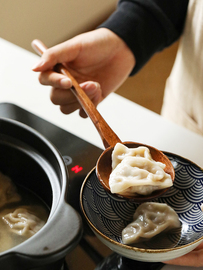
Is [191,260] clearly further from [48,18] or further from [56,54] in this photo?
[48,18]

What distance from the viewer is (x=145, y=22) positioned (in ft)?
3.93

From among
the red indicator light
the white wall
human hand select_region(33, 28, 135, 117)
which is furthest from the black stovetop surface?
the white wall

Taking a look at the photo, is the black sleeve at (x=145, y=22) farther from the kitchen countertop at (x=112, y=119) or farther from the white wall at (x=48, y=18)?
the white wall at (x=48, y=18)

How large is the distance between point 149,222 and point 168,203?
0.31 feet

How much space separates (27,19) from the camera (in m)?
2.67

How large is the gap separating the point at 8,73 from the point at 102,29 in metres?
0.40

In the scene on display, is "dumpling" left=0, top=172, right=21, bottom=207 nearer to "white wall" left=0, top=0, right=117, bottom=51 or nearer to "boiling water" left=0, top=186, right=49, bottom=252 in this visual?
"boiling water" left=0, top=186, right=49, bottom=252

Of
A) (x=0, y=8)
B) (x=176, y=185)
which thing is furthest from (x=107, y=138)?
(x=0, y=8)

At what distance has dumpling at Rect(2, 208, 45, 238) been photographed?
62cm

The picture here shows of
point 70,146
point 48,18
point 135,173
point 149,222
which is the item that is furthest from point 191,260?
point 48,18

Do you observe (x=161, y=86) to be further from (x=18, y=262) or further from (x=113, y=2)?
(x=18, y=262)

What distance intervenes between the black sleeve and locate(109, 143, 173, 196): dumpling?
0.58 meters

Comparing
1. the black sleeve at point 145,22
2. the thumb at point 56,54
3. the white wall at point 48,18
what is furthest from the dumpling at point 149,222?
the white wall at point 48,18

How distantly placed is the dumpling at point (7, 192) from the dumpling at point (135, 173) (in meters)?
0.21
